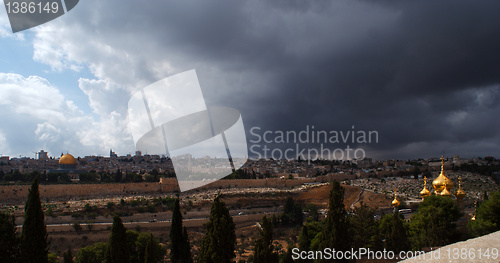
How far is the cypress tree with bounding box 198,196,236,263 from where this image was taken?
989cm

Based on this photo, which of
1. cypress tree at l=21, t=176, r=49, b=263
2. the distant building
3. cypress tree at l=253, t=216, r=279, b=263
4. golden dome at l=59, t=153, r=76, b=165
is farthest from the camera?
golden dome at l=59, t=153, r=76, b=165

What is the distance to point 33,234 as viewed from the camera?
9148 millimetres

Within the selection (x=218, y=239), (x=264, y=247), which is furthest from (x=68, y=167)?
(x=218, y=239)

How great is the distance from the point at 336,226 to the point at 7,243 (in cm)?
990

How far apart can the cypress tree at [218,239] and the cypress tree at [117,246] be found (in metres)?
2.79

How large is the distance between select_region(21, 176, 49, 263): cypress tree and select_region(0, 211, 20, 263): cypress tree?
0.61 ft

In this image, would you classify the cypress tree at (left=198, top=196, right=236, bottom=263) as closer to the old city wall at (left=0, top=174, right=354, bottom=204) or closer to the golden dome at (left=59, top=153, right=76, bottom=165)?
the old city wall at (left=0, top=174, right=354, bottom=204)

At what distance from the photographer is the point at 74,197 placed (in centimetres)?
4388

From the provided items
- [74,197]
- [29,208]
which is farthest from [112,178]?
[29,208]

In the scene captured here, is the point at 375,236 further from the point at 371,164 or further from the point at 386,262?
the point at 371,164

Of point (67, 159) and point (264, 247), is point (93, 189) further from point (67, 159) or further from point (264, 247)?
point (264, 247)

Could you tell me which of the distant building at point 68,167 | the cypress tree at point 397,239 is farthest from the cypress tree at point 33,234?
the distant building at point 68,167

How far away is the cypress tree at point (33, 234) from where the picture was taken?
29.7ft

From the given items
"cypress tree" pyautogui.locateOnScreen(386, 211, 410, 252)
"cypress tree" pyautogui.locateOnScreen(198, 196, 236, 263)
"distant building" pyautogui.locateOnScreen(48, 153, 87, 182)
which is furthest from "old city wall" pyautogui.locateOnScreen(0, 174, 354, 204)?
"cypress tree" pyautogui.locateOnScreen(386, 211, 410, 252)
